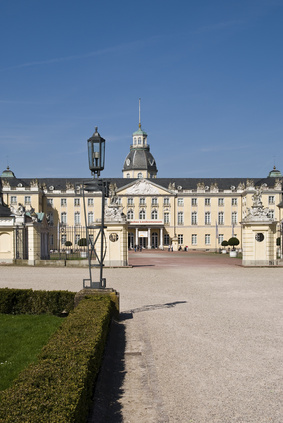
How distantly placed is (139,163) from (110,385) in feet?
286

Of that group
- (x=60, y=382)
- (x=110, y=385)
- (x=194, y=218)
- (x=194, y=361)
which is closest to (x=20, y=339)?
(x=110, y=385)

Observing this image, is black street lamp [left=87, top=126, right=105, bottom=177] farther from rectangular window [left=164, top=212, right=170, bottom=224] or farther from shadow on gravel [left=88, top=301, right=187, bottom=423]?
rectangular window [left=164, top=212, right=170, bottom=224]

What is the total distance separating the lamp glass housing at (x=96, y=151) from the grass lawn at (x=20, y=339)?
3581 mm

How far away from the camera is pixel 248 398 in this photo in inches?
Result: 234

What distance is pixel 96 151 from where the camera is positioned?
11312 mm

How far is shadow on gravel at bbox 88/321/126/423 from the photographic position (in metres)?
5.51

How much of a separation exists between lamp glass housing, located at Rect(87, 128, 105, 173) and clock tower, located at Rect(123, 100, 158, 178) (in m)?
81.0

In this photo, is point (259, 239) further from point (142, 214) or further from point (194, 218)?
point (142, 214)

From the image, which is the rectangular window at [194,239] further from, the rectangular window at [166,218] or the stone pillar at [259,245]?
the stone pillar at [259,245]

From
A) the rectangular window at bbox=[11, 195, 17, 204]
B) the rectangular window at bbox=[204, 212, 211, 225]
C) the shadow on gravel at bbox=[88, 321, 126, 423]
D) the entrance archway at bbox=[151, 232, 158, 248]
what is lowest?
the entrance archway at bbox=[151, 232, 158, 248]

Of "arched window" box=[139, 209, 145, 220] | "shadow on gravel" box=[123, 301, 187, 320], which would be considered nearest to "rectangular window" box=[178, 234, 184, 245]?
"arched window" box=[139, 209, 145, 220]

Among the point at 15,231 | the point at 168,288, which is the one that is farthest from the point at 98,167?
the point at 15,231

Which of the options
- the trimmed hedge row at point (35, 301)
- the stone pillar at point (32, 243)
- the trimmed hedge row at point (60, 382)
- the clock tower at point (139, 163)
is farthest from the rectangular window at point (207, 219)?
the trimmed hedge row at point (60, 382)

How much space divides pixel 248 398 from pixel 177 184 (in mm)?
75001
